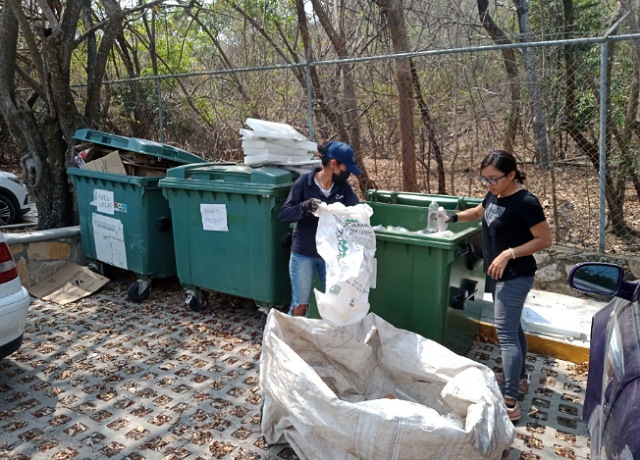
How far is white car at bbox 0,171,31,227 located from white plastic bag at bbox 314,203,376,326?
713cm

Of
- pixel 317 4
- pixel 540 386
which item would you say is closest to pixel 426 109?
pixel 317 4

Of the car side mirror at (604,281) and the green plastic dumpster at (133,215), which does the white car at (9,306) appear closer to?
the green plastic dumpster at (133,215)

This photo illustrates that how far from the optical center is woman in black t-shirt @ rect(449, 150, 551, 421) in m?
2.97

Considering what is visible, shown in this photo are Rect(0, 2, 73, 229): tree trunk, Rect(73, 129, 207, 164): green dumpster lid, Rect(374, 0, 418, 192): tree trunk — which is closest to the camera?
Rect(73, 129, 207, 164): green dumpster lid

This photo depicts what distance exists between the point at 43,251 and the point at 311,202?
372 cm

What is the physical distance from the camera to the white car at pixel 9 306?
134 inches

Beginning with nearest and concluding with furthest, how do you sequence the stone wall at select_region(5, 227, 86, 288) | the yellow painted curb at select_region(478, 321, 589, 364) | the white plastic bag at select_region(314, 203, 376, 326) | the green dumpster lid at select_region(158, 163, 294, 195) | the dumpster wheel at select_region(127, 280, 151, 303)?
1. the white plastic bag at select_region(314, 203, 376, 326)
2. the yellow painted curb at select_region(478, 321, 589, 364)
3. the green dumpster lid at select_region(158, 163, 294, 195)
4. the dumpster wheel at select_region(127, 280, 151, 303)
5. the stone wall at select_region(5, 227, 86, 288)

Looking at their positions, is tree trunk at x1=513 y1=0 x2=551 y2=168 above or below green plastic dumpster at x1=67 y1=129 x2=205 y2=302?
above

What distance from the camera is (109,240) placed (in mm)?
5527

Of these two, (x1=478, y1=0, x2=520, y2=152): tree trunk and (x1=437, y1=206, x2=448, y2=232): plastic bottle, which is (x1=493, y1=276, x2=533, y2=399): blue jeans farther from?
(x1=478, y1=0, x2=520, y2=152): tree trunk

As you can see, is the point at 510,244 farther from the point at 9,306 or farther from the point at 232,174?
the point at 9,306

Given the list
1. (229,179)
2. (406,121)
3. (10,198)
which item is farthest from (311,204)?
(10,198)

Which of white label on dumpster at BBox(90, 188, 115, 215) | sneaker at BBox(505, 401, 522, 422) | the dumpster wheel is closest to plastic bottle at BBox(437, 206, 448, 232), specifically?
sneaker at BBox(505, 401, 522, 422)

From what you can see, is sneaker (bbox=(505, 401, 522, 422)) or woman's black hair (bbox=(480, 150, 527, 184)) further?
sneaker (bbox=(505, 401, 522, 422))
